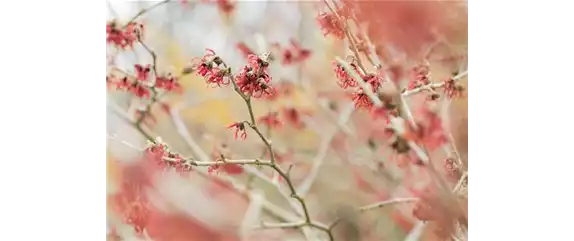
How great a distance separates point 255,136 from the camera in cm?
174

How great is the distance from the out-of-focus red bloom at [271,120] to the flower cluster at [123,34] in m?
0.40

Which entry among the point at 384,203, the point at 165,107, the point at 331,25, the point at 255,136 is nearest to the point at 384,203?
the point at 384,203

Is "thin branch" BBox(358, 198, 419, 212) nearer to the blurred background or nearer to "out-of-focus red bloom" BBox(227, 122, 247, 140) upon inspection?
the blurred background

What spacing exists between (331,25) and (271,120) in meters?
0.29

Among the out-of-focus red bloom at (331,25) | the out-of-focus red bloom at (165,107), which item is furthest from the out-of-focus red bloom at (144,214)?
the out-of-focus red bloom at (331,25)

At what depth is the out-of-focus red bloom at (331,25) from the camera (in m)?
1.70

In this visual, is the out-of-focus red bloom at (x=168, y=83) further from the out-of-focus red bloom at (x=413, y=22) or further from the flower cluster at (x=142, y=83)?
the out-of-focus red bloom at (x=413, y=22)

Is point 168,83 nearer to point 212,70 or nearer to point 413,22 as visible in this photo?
point 212,70

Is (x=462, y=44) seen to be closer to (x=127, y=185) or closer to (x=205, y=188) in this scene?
(x=205, y=188)
